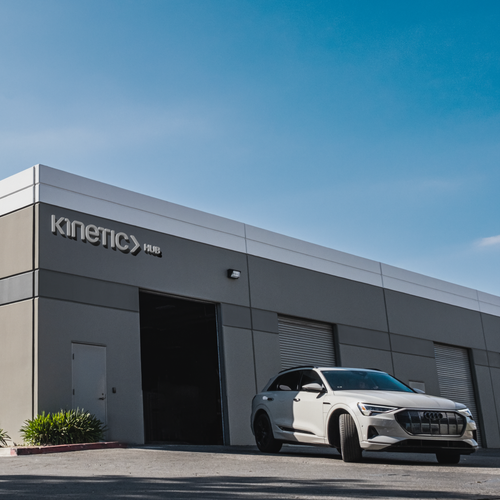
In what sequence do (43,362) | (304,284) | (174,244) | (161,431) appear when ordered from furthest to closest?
(161,431) < (304,284) < (174,244) < (43,362)

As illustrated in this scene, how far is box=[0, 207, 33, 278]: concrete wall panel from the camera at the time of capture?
16.0 m

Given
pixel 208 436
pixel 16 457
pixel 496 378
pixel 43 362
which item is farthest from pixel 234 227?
pixel 496 378

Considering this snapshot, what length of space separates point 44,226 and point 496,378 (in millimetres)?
21560

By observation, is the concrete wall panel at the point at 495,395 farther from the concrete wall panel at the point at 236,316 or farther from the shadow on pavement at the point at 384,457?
the shadow on pavement at the point at 384,457

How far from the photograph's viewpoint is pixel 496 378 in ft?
97.9

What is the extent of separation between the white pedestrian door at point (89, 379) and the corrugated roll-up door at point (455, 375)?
15281 mm

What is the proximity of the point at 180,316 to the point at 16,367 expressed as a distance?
21.2 feet

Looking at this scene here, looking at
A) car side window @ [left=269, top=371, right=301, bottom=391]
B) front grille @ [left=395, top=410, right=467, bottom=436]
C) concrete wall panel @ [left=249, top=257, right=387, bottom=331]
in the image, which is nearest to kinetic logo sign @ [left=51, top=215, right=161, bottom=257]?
concrete wall panel @ [left=249, top=257, right=387, bottom=331]

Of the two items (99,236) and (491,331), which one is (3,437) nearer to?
(99,236)

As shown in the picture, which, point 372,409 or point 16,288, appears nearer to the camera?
point 372,409

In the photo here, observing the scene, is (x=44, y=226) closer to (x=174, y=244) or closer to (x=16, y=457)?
(x=174, y=244)

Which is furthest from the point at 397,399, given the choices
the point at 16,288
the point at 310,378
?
the point at 16,288

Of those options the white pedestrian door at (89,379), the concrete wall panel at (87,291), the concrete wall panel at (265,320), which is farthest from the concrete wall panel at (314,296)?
the white pedestrian door at (89,379)

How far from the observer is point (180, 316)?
21.0 m
